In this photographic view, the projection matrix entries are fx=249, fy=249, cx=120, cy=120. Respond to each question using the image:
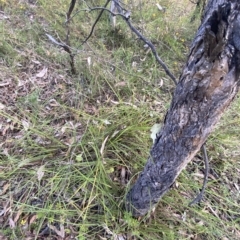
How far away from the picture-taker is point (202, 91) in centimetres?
71

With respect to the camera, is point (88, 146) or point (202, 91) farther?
point (88, 146)

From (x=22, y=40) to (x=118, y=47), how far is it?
3.02ft

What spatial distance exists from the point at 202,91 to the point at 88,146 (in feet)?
3.27

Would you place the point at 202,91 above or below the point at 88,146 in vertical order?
above

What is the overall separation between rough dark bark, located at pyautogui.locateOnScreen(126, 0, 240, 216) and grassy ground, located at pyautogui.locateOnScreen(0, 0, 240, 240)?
0.41 meters

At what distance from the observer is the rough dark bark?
556 mm

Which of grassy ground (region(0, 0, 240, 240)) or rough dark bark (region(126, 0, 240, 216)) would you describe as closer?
rough dark bark (region(126, 0, 240, 216))

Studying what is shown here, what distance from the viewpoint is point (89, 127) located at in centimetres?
161

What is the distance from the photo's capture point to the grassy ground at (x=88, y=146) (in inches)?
53.8

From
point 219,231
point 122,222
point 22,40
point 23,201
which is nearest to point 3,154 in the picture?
point 23,201

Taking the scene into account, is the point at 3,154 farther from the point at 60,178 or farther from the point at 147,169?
the point at 147,169

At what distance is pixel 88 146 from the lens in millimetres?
1574

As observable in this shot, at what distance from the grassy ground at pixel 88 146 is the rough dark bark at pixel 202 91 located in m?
0.41

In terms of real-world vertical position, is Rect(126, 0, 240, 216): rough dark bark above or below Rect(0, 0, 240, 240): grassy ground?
above
